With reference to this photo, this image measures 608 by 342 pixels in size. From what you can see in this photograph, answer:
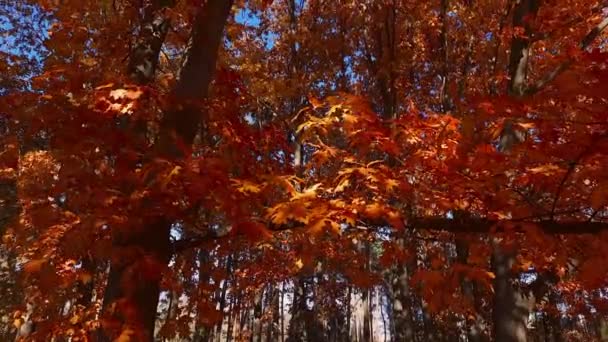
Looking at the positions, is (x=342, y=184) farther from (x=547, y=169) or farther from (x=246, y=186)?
(x=547, y=169)

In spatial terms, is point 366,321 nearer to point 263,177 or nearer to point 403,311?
point 403,311

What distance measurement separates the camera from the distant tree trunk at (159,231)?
3.45m

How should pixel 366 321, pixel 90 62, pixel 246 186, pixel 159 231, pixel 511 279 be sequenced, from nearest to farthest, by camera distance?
pixel 246 186 → pixel 159 231 → pixel 511 279 → pixel 90 62 → pixel 366 321

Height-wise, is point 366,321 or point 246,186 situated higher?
point 366,321

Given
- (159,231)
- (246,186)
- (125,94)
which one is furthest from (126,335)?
(125,94)

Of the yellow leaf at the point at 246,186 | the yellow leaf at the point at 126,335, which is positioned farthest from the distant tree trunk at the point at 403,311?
the yellow leaf at the point at 126,335

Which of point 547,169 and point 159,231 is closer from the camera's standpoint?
point 547,169

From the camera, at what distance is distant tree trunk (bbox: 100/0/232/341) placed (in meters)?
3.45

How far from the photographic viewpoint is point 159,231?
3805 millimetres

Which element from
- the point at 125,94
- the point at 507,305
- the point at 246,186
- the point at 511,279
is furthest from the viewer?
the point at 511,279

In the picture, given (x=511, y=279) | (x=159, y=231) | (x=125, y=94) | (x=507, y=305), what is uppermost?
(x=125, y=94)

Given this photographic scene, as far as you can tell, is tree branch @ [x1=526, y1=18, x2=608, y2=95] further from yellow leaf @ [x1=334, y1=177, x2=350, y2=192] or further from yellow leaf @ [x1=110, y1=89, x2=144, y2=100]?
yellow leaf @ [x1=110, y1=89, x2=144, y2=100]

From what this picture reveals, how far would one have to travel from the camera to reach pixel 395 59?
10336mm

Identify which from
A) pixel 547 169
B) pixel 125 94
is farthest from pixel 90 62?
pixel 547 169
